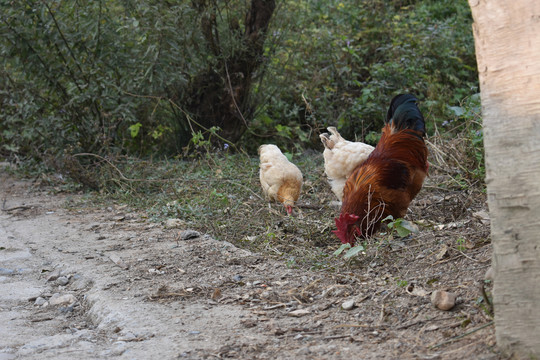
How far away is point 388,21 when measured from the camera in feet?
34.0

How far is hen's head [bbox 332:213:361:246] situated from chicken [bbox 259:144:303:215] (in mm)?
1271

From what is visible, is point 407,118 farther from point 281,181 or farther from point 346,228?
point 346,228

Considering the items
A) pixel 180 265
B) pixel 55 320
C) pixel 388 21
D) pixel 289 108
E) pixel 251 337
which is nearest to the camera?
pixel 251 337

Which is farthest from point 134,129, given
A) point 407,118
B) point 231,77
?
point 407,118

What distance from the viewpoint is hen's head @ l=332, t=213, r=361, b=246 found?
13.4 feet

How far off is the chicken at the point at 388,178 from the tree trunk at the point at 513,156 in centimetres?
200

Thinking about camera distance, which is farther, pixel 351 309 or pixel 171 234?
pixel 171 234

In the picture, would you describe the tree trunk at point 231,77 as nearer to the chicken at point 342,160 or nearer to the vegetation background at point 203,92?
the vegetation background at point 203,92

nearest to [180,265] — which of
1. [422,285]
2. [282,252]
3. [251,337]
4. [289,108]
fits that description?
[282,252]

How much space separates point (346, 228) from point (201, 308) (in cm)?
136

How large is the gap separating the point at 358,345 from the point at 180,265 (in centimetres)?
177

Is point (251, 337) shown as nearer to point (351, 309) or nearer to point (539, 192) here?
point (351, 309)

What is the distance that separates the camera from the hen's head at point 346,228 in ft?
13.4

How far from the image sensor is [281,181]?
18.3 feet
